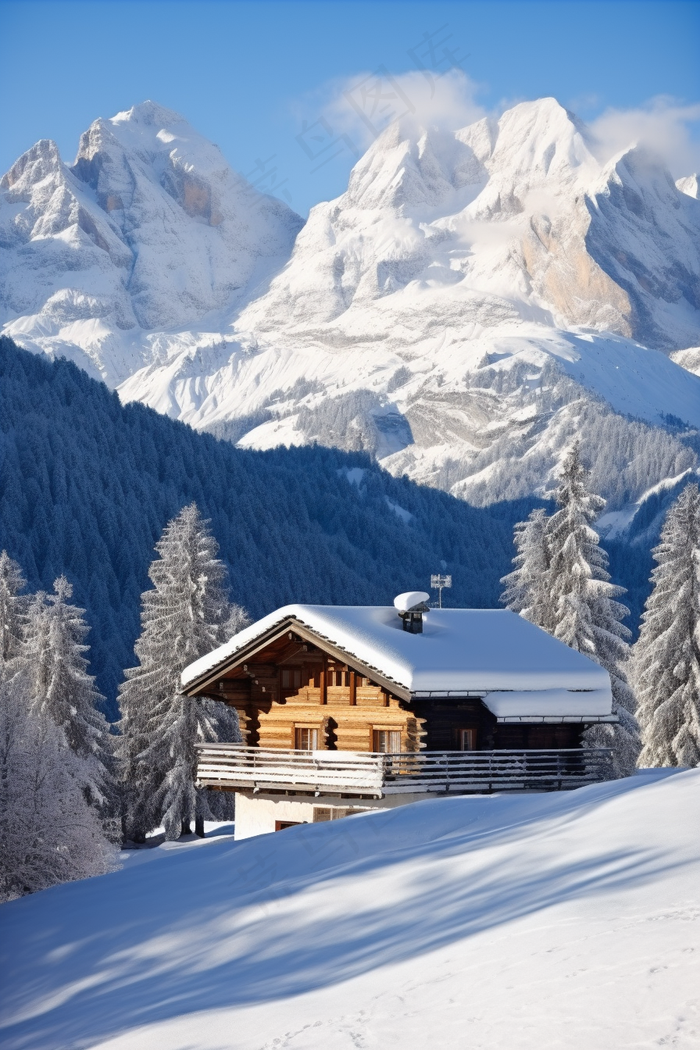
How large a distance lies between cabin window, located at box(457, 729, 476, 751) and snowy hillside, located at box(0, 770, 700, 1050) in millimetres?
8339

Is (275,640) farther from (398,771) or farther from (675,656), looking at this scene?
(675,656)

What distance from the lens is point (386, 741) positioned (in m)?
33.6

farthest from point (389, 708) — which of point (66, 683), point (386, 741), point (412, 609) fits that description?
point (66, 683)

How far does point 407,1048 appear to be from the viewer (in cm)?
1242

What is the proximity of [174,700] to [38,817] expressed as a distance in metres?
16.2

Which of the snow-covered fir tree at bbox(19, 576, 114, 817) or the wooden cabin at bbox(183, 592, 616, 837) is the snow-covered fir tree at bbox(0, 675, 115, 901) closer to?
the wooden cabin at bbox(183, 592, 616, 837)

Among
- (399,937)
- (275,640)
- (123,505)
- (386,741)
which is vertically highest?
(123,505)

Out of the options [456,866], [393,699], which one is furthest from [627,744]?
[456,866]

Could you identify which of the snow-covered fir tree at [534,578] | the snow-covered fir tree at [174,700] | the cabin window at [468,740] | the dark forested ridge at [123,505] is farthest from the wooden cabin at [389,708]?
the dark forested ridge at [123,505]

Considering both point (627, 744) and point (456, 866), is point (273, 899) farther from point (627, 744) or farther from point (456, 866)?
point (627, 744)

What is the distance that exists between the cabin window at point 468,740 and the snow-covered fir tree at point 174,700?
15.2 metres

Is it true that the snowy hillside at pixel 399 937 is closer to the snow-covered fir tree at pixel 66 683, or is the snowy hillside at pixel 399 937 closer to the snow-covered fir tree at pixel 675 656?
the snow-covered fir tree at pixel 675 656

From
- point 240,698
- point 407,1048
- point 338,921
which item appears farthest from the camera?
point 240,698

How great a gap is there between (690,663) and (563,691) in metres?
12.1
